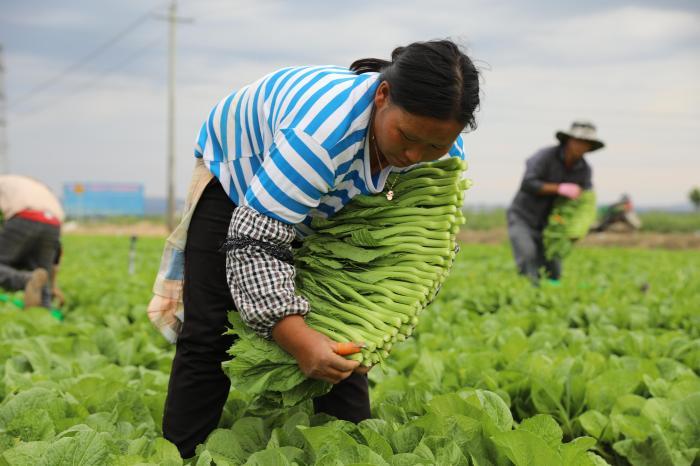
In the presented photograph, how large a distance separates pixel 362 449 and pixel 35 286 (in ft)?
14.3

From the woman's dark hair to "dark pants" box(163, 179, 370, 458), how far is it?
72 centimetres

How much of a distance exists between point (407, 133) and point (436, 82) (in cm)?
14

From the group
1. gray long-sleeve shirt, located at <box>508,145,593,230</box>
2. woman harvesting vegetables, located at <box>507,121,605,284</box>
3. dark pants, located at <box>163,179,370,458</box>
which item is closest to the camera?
dark pants, located at <box>163,179,370,458</box>

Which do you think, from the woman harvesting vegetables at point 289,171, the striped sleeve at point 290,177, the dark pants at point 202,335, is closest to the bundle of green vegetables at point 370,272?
the woman harvesting vegetables at point 289,171

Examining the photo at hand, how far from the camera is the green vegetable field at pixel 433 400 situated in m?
2.14

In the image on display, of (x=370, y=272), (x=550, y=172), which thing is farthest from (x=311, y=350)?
(x=550, y=172)

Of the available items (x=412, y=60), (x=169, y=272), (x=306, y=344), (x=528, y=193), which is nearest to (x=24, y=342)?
(x=169, y=272)

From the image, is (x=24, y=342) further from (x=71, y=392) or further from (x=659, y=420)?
(x=659, y=420)

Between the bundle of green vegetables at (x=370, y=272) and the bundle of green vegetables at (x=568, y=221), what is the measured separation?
4863mm

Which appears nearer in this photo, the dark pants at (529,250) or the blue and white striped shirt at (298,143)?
the blue and white striped shirt at (298,143)

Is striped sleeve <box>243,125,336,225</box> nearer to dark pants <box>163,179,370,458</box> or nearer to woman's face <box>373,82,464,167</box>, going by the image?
woman's face <box>373,82,464,167</box>

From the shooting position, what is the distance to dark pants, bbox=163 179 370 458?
237 centimetres

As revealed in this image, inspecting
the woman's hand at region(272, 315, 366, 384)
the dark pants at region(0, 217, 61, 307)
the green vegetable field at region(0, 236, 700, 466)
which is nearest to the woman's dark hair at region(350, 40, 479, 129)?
the woman's hand at region(272, 315, 366, 384)

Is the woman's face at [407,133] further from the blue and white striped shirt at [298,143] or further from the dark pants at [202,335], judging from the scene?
the dark pants at [202,335]
